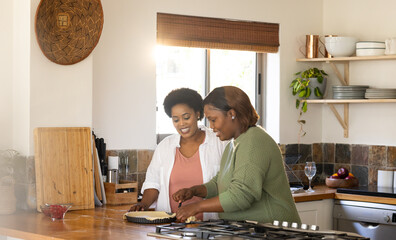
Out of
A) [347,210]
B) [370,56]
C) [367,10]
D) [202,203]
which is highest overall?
[367,10]

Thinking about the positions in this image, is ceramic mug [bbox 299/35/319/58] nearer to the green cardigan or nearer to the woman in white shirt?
the woman in white shirt

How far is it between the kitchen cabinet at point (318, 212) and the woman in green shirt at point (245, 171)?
176 centimetres

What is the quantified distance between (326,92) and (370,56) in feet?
1.89

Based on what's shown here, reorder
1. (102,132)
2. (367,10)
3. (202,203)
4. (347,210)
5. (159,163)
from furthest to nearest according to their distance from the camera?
(367,10)
(347,210)
(102,132)
(159,163)
(202,203)

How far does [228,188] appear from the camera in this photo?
9.76ft

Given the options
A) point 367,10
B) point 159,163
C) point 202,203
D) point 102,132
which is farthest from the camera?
point 367,10

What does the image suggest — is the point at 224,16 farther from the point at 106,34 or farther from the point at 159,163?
the point at 159,163

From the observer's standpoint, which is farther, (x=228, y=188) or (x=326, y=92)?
(x=326, y=92)

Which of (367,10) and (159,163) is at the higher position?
(367,10)

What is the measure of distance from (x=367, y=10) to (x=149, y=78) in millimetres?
1942

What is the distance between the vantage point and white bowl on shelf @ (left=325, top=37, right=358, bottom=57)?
5.21 metres

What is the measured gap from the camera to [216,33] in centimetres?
494

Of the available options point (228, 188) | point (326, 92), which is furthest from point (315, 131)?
point (228, 188)

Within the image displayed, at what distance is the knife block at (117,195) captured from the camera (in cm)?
402
